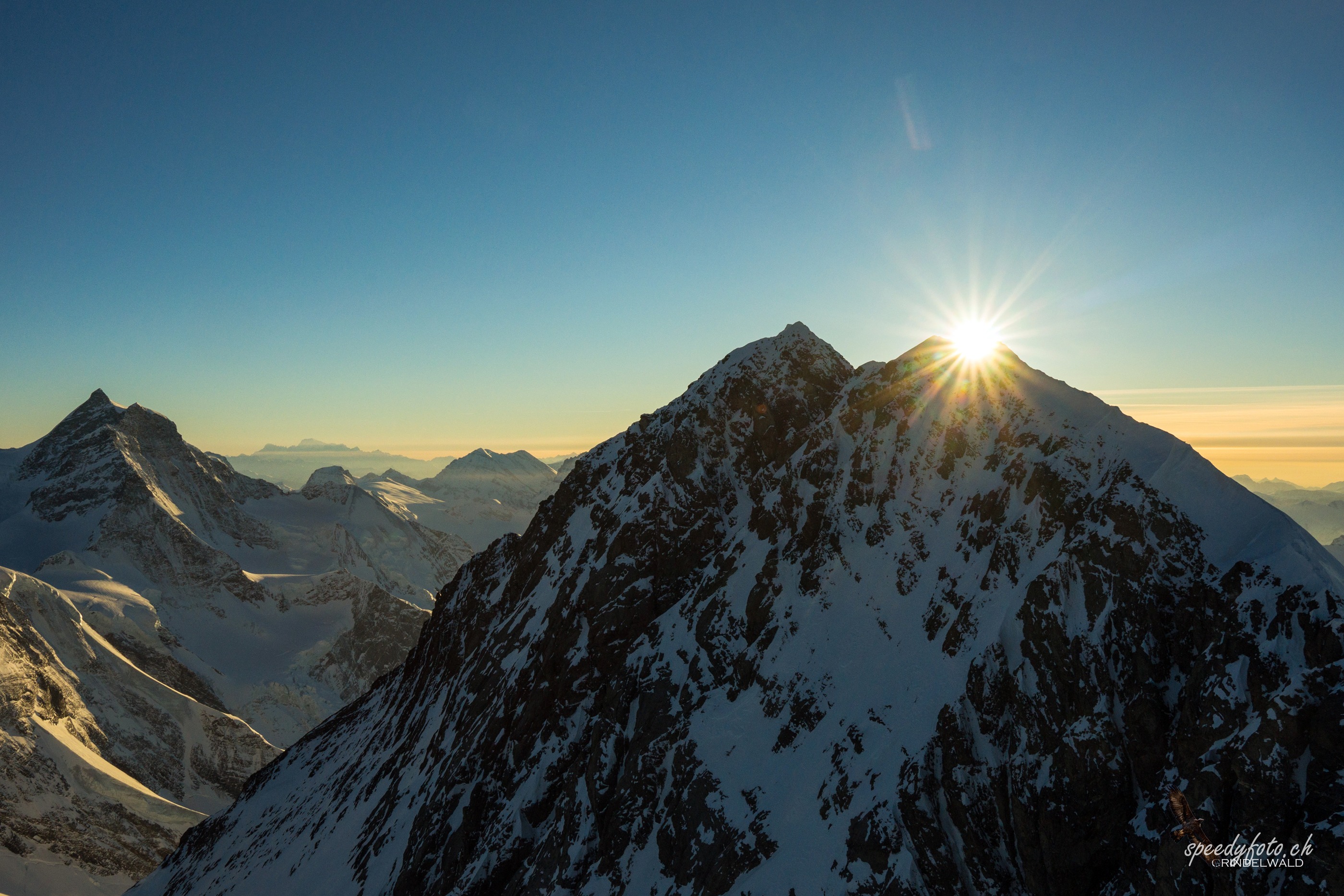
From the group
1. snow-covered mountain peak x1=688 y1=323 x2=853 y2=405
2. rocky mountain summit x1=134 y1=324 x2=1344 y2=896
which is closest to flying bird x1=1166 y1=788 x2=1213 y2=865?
rocky mountain summit x1=134 y1=324 x2=1344 y2=896

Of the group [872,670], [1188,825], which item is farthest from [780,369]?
[1188,825]

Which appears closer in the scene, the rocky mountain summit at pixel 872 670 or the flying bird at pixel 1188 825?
the flying bird at pixel 1188 825

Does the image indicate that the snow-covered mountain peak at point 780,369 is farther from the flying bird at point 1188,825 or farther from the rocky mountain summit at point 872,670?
the flying bird at point 1188,825

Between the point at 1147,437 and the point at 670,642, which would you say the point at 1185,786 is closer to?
the point at 1147,437

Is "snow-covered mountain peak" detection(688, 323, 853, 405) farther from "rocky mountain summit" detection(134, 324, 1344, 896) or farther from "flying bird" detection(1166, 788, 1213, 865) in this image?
"flying bird" detection(1166, 788, 1213, 865)

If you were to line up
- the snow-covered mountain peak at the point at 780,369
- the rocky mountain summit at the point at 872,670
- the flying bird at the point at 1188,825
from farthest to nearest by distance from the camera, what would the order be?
the snow-covered mountain peak at the point at 780,369, the rocky mountain summit at the point at 872,670, the flying bird at the point at 1188,825

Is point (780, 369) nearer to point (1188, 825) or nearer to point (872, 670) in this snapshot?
point (872, 670)

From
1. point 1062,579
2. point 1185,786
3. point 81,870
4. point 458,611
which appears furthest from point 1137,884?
point 81,870

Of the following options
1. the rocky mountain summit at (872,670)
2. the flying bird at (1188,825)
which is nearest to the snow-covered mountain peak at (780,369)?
the rocky mountain summit at (872,670)
